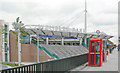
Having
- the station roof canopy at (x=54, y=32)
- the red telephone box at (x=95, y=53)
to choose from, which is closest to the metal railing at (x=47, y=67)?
the red telephone box at (x=95, y=53)

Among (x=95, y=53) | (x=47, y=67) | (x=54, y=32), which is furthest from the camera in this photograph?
(x=54, y=32)

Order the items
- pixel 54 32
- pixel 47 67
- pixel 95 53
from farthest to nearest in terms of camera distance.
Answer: pixel 54 32 < pixel 95 53 < pixel 47 67

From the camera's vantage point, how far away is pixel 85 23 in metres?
60.2

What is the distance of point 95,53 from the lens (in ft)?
39.3

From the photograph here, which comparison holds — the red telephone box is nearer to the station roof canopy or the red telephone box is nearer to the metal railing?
the metal railing

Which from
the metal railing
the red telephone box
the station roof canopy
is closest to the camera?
the metal railing

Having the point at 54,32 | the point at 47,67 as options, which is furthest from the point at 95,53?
the point at 54,32

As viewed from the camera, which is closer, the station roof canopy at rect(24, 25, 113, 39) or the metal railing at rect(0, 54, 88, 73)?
the metal railing at rect(0, 54, 88, 73)

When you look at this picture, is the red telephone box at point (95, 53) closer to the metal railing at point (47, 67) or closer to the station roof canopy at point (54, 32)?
the metal railing at point (47, 67)

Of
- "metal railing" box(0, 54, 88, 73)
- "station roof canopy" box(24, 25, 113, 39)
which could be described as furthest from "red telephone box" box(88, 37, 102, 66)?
"station roof canopy" box(24, 25, 113, 39)

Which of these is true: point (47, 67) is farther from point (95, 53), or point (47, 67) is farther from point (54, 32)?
point (54, 32)

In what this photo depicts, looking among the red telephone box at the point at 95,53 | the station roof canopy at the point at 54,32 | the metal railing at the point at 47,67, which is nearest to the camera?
the metal railing at the point at 47,67

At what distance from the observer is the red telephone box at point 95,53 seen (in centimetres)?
1180

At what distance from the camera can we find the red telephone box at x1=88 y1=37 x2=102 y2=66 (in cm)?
1180
